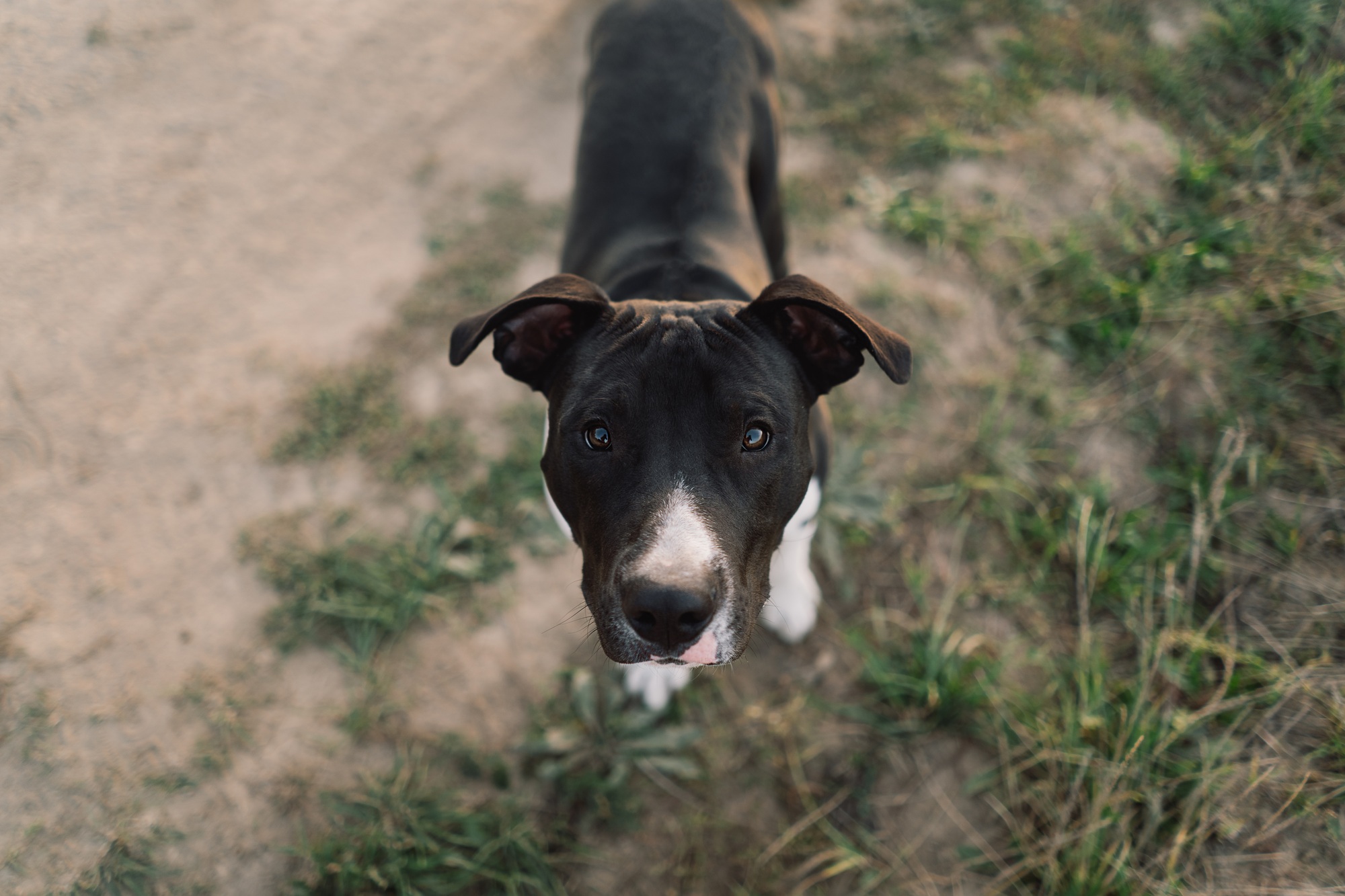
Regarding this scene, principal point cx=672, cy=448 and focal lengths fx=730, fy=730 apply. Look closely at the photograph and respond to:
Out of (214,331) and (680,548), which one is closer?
(680,548)

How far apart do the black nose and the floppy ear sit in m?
1.00

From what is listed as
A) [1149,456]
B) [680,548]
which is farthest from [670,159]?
[1149,456]

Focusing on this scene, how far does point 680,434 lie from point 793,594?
186cm

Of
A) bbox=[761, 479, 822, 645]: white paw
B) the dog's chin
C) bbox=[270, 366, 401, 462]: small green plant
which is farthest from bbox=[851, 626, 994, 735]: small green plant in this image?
bbox=[270, 366, 401, 462]: small green plant

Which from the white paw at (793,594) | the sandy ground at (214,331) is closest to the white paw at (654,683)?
the sandy ground at (214,331)

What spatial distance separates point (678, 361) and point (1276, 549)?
12.5ft

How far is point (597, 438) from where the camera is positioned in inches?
100

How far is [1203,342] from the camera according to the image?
194 inches

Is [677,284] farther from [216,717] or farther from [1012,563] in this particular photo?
[216,717]

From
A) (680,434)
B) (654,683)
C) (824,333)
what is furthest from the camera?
(654,683)

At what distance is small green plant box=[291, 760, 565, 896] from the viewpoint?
3.42 m

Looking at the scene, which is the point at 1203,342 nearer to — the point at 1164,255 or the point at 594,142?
the point at 1164,255

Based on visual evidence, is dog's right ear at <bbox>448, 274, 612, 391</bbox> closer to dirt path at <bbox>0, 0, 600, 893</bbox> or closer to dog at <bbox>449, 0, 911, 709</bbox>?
dog at <bbox>449, 0, 911, 709</bbox>

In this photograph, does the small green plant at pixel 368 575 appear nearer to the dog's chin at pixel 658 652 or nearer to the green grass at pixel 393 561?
the green grass at pixel 393 561
